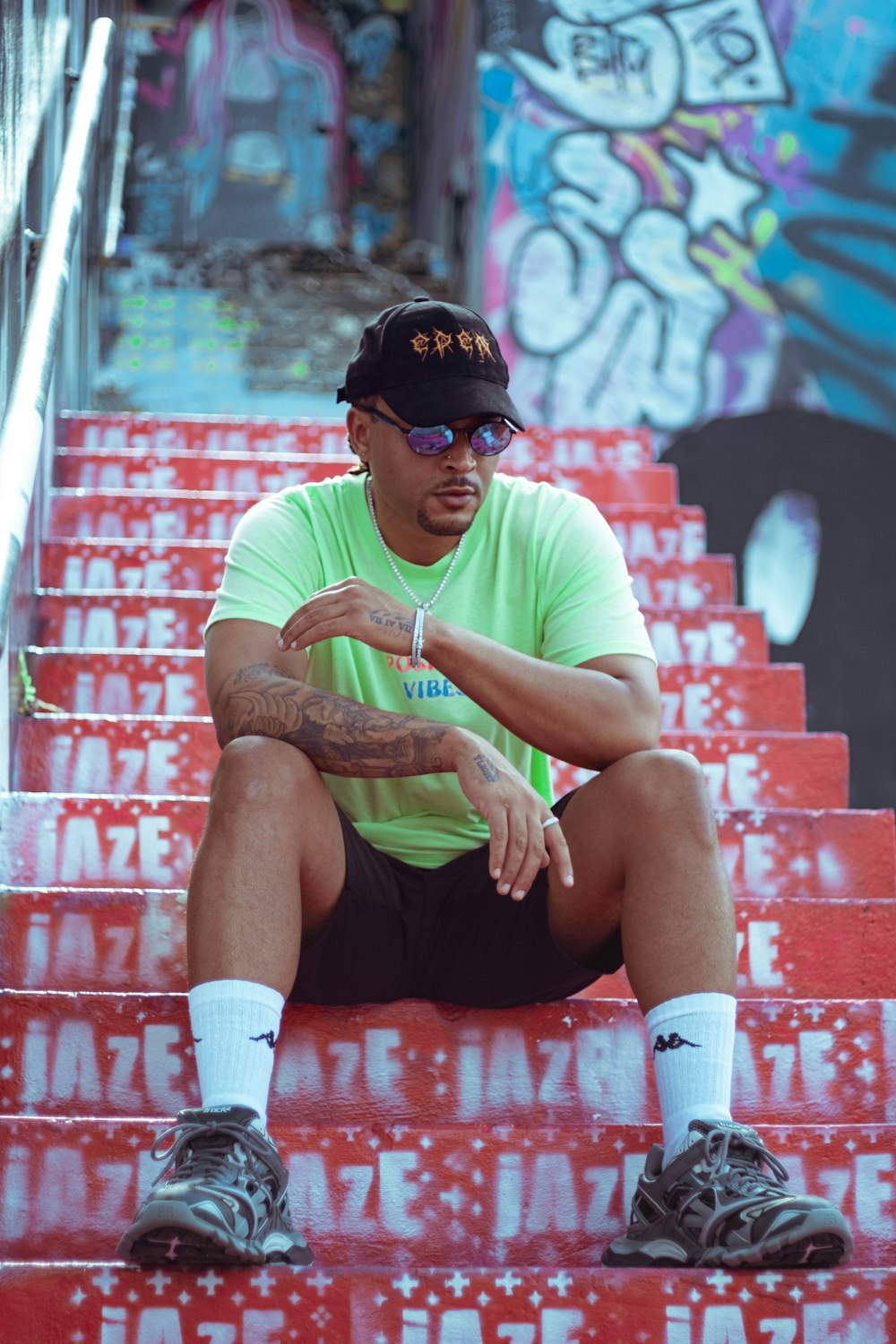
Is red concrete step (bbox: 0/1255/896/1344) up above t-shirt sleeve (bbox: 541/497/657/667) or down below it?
below

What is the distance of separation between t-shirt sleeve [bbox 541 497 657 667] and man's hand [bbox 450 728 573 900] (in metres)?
0.31

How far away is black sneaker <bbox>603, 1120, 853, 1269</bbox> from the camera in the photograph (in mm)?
1663

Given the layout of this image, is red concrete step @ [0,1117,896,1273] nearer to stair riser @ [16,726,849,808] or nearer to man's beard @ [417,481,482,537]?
man's beard @ [417,481,482,537]

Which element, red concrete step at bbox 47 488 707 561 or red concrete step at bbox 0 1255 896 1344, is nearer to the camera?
red concrete step at bbox 0 1255 896 1344

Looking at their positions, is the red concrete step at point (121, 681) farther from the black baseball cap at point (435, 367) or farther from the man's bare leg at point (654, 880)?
the man's bare leg at point (654, 880)

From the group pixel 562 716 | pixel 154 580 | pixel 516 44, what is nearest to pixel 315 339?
pixel 516 44

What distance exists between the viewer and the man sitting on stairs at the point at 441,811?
1.75 meters

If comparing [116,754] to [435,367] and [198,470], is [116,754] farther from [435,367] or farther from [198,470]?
[198,470]

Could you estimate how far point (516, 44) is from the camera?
219 inches

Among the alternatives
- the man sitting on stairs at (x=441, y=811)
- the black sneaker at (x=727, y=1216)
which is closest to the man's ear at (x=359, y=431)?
the man sitting on stairs at (x=441, y=811)

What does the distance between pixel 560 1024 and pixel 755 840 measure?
754mm

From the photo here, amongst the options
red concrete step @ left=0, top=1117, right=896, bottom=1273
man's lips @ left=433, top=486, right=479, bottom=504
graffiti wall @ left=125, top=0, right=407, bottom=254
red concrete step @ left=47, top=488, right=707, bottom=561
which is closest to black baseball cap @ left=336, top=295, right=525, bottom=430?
man's lips @ left=433, top=486, right=479, bottom=504

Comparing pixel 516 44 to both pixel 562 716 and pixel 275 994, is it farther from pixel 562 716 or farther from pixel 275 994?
pixel 275 994

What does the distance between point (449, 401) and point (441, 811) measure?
2.00 ft
